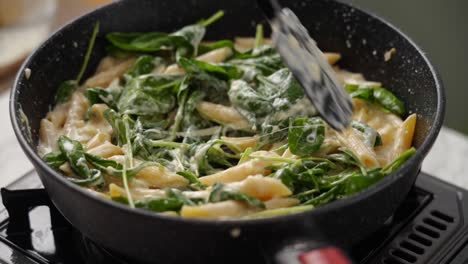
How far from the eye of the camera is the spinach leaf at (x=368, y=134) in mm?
1276

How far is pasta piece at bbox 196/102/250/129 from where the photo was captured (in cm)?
134

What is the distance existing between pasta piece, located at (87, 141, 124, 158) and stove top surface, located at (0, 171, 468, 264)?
116 mm

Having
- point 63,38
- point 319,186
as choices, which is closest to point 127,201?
point 319,186

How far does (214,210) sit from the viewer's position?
1.02 metres

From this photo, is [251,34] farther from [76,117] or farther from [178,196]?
[178,196]

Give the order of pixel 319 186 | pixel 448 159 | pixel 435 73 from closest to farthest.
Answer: pixel 319 186 < pixel 435 73 < pixel 448 159

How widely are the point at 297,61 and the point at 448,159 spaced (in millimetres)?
777

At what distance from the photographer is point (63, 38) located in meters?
1.45

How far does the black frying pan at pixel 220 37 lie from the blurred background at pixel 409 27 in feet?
2.64

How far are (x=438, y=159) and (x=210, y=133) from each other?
69 centimetres

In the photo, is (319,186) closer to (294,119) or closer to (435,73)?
(294,119)

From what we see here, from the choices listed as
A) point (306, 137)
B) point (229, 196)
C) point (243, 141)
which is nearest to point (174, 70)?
point (243, 141)

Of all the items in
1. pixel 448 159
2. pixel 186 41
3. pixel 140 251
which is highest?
pixel 186 41

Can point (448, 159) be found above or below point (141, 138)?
below
